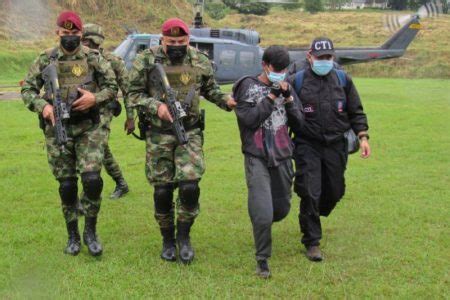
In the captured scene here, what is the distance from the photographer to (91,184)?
4.89 m

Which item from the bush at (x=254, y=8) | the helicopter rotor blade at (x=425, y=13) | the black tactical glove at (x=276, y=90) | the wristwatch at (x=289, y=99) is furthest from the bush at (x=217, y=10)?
the black tactical glove at (x=276, y=90)

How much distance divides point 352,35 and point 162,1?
13.7 meters

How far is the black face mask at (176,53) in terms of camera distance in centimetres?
477

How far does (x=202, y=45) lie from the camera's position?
20266mm

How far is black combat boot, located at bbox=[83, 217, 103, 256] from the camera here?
492cm

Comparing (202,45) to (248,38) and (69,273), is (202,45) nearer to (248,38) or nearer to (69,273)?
(248,38)

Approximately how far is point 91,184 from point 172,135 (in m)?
0.79

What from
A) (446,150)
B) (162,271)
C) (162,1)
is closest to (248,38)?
(446,150)

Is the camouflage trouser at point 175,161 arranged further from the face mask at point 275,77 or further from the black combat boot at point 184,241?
the face mask at point 275,77

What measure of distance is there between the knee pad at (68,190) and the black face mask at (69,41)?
1.10m

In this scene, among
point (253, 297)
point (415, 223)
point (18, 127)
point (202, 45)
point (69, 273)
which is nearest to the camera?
point (253, 297)

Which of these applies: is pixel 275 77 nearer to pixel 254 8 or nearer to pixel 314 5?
pixel 314 5

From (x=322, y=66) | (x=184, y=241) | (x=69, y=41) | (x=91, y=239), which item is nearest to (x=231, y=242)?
(x=184, y=241)

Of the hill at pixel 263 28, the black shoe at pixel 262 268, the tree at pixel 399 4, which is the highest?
the tree at pixel 399 4
